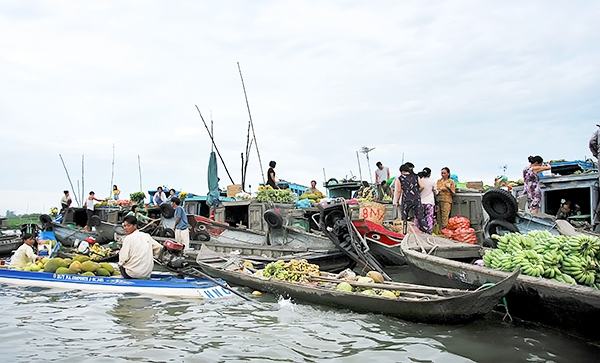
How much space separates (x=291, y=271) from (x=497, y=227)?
13.5 feet

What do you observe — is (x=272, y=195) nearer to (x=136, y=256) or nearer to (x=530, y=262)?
(x=136, y=256)

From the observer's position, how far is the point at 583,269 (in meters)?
6.10

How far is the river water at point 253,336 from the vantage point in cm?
568

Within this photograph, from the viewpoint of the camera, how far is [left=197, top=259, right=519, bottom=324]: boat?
604cm

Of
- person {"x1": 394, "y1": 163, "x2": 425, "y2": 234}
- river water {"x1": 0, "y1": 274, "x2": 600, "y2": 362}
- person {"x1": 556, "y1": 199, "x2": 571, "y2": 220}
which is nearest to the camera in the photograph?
river water {"x1": 0, "y1": 274, "x2": 600, "y2": 362}

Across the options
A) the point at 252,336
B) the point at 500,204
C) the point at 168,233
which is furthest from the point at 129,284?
the point at 500,204

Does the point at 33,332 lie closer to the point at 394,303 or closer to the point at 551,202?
the point at 394,303

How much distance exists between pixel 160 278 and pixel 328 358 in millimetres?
5056

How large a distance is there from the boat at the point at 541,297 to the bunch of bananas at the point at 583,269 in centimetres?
50

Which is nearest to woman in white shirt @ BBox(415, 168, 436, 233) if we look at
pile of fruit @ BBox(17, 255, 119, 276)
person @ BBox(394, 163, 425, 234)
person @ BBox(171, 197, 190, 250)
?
person @ BBox(394, 163, 425, 234)

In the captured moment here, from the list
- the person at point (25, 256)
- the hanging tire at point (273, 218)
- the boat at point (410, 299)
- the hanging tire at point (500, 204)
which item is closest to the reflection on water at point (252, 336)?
the boat at point (410, 299)

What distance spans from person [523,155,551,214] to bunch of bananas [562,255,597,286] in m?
5.47

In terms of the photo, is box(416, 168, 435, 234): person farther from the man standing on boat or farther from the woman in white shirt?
the man standing on boat

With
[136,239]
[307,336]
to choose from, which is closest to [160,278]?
[136,239]
